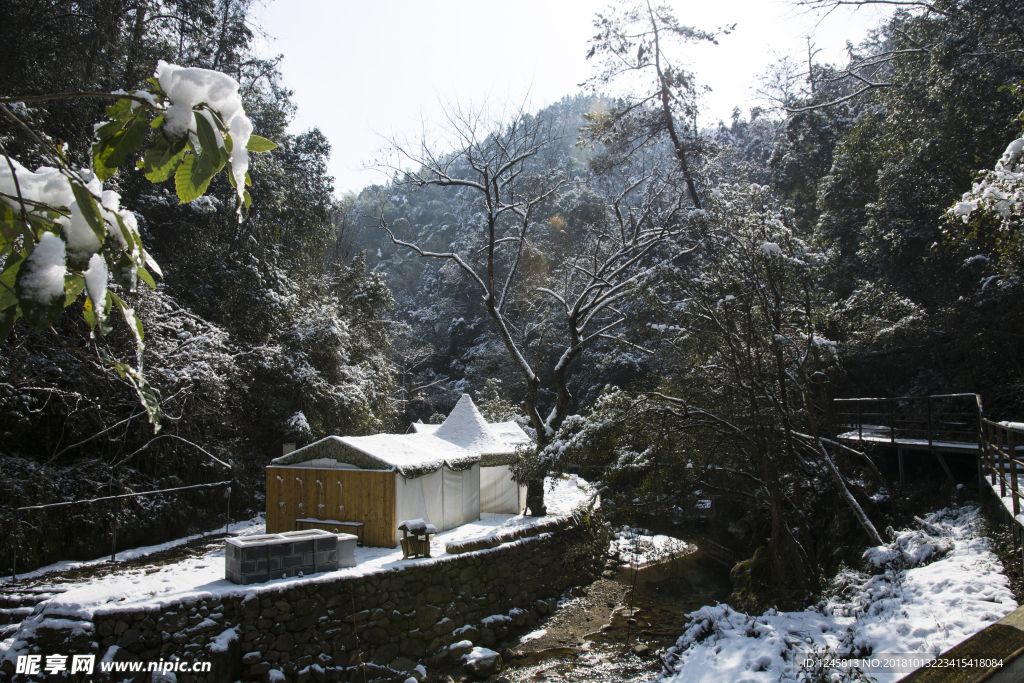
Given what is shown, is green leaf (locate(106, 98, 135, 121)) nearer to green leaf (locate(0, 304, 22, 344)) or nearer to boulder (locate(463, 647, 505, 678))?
green leaf (locate(0, 304, 22, 344))

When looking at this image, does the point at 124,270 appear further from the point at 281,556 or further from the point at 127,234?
the point at 281,556

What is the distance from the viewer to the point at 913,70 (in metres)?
10.1

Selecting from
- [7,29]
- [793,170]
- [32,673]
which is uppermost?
[793,170]

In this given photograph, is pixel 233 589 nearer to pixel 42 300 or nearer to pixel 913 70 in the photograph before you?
pixel 42 300

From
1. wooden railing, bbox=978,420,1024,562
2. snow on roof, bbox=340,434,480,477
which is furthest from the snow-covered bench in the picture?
wooden railing, bbox=978,420,1024,562

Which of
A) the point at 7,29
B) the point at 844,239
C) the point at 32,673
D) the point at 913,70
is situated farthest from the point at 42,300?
the point at 844,239

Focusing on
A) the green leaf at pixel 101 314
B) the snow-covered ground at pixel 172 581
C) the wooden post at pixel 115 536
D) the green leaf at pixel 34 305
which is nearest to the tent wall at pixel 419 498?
the snow-covered ground at pixel 172 581

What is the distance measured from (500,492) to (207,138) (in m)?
12.4

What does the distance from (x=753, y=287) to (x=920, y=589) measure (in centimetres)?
391

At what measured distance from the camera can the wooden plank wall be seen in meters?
A: 9.29

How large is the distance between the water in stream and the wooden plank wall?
3.21 metres

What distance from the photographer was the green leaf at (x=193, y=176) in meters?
0.99

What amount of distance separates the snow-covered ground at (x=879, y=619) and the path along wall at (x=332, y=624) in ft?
11.5

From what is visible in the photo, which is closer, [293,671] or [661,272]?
[293,671]
